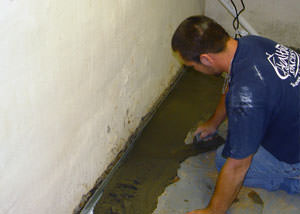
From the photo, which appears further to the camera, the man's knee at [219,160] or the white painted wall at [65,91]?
the man's knee at [219,160]

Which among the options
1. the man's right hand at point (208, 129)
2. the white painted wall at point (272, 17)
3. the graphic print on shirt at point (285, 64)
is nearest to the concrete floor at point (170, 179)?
the man's right hand at point (208, 129)

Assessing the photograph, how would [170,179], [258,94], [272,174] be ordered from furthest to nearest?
[170,179], [272,174], [258,94]

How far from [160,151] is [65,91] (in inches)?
37.6

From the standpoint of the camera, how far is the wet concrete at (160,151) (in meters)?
1.85

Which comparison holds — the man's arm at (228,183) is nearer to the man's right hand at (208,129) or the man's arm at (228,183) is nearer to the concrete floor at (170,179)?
the concrete floor at (170,179)

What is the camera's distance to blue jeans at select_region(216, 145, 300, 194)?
1786 millimetres

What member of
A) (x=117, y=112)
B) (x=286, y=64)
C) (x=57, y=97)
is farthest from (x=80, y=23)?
(x=286, y=64)

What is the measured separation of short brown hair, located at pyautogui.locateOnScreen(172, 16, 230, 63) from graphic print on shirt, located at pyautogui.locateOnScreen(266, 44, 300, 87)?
0.23 meters

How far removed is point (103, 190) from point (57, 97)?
2.51ft

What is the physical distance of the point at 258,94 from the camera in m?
1.37

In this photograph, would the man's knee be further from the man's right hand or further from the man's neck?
the man's neck

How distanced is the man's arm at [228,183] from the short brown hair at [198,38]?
492 millimetres

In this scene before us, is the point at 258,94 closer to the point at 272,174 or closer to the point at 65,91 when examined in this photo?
the point at 272,174

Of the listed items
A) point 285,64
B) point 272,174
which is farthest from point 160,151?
point 285,64
